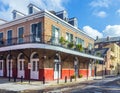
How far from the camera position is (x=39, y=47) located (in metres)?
22.3

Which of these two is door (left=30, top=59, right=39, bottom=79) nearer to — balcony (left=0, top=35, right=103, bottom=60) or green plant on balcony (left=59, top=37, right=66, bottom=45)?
balcony (left=0, top=35, right=103, bottom=60)

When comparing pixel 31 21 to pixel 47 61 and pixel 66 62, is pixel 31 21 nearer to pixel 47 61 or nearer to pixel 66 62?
pixel 47 61

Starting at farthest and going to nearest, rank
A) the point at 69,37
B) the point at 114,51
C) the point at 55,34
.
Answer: the point at 114,51 → the point at 69,37 → the point at 55,34

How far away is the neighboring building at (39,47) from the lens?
971 inches

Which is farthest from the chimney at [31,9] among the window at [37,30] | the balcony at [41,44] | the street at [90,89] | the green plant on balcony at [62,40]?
the street at [90,89]

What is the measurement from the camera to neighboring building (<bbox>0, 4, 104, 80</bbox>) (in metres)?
24.7

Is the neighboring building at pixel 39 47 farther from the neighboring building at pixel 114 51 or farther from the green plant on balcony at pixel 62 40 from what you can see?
the neighboring building at pixel 114 51

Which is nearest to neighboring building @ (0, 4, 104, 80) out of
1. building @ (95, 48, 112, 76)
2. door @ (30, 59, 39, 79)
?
door @ (30, 59, 39, 79)

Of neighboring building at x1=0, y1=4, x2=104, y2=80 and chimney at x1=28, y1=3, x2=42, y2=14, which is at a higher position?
chimney at x1=28, y1=3, x2=42, y2=14

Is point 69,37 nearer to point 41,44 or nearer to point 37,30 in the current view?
point 37,30

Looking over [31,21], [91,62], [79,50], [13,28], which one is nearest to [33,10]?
[31,21]

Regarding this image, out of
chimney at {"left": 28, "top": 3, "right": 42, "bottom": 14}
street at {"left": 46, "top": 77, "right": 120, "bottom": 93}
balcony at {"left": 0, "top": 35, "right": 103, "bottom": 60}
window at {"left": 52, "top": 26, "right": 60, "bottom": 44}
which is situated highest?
chimney at {"left": 28, "top": 3, "right": 42, "bottom": 14}

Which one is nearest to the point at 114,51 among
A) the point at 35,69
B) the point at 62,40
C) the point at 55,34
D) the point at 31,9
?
the point at 55,34

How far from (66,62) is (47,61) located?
17.6ft
